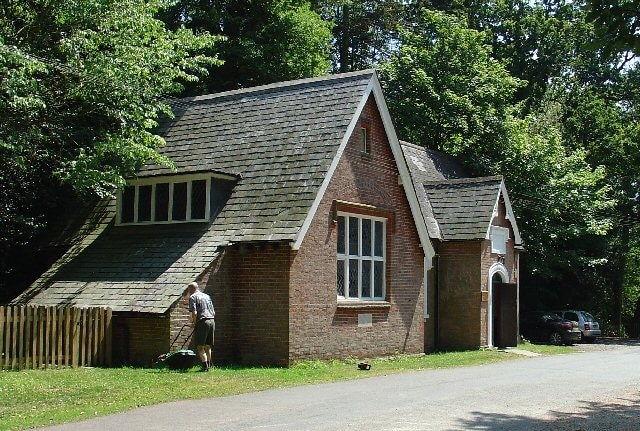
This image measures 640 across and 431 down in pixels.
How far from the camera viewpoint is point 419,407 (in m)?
13.1

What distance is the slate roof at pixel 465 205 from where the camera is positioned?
27.5 m

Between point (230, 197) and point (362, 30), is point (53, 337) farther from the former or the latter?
point (362, 30)

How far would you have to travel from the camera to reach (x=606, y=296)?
48844 millimetres

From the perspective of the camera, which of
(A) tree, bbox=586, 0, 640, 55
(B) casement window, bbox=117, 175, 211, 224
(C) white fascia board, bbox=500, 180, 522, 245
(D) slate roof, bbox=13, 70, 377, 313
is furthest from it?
(C) white fascia board, bbox=500, 180, 522, 245

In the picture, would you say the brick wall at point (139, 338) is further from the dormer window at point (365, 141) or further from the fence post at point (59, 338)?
the dormer window at point (365, 141)

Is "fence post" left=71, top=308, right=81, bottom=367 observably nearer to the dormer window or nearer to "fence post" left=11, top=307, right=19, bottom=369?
"fence post" left=11, top=307, right=19, bottom=369

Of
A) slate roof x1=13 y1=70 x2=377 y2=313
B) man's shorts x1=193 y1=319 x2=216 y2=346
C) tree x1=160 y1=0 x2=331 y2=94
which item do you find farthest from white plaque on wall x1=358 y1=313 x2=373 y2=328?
tree x1=160 y1=0 x2=331 y2=94

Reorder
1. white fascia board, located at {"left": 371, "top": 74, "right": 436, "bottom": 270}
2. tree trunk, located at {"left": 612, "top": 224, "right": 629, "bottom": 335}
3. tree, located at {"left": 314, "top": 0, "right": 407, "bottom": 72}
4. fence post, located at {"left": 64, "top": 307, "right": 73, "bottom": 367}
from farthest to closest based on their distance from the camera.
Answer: tree, located at {"left": 314, "top": 0, "right": 407, "bottom": 72}
tree trunk, located at {"left": 612, "top": 224, "right": 629, "bottom": 335}
white fascia board, located at {"left": 371, "top": 74, "right": 436, "bottom": 270}
fence post, located at {"left": 64, "top": 307, "right": 73, "bottom": 367}

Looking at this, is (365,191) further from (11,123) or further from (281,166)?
(11,123)

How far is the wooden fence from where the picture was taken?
17291mm

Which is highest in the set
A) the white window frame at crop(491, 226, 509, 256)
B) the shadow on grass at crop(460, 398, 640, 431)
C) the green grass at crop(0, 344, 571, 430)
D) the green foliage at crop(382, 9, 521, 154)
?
the green foliage at crop(382, 9, 521, 154)

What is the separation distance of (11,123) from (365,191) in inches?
360

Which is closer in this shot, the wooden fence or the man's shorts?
the wooden fence

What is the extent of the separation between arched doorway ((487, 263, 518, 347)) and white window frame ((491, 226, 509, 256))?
0.54m
